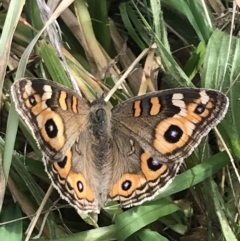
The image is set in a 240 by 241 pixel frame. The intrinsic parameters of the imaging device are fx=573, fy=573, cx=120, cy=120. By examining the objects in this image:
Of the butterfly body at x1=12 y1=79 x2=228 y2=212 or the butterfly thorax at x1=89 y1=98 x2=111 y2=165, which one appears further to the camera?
the butterfly thorax at x1=89 y1=98 x2=111 y2=165

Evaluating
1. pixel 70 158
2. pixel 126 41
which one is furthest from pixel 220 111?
pixel 126 41

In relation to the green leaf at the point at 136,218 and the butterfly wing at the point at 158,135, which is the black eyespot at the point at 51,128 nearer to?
the butterfly wing at the point at 158,135

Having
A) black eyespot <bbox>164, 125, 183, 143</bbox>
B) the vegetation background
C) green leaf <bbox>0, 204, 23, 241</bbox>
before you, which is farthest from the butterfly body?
green leaf <bbox>0, 204, 23, 241</bbox>

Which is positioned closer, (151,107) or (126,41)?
(151,107)

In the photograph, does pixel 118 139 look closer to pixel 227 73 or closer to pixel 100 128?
pixel 100 128

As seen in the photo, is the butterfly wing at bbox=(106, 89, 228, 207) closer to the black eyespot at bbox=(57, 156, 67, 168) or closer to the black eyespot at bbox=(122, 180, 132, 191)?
the black eyespot at bbox=(122, 180, 132, 191)

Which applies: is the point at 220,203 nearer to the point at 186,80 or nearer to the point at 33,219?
the point at 186,80

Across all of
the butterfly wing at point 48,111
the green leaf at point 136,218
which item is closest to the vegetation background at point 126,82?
the green leaf at point 136,218
